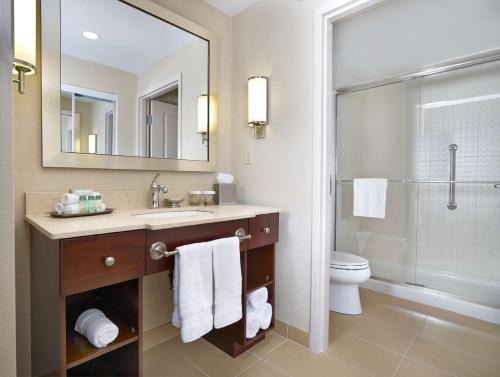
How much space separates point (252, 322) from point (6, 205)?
4.11ft

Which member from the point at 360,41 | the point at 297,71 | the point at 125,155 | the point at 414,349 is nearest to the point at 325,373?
the point at 414,349

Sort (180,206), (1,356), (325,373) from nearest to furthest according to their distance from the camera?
(1,356), (325,373), (180,206)

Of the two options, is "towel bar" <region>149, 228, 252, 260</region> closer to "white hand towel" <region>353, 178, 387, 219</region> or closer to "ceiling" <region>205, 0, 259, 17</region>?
"ceiling" <region>205, 0, 259, 17</region>

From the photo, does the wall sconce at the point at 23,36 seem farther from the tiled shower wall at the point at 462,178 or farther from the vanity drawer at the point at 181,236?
the tiled shower wall at the point at 462,178

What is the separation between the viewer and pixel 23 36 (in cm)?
99

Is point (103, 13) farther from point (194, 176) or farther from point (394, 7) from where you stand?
point (394, 7)

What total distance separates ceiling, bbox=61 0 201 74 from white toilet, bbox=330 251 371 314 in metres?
1.86

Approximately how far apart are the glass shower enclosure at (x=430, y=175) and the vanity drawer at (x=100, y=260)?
7.25 ft

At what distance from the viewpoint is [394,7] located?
2.39 meters

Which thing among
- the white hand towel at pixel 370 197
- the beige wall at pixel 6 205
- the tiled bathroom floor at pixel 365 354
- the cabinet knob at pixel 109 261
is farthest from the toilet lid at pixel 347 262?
the beige wall at pixel 6 205

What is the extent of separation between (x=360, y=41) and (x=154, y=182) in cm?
232

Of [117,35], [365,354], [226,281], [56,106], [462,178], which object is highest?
[117,35]

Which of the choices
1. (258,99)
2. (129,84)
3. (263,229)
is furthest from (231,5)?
(263,229)

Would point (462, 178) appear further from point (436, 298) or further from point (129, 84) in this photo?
point (129, 84)
